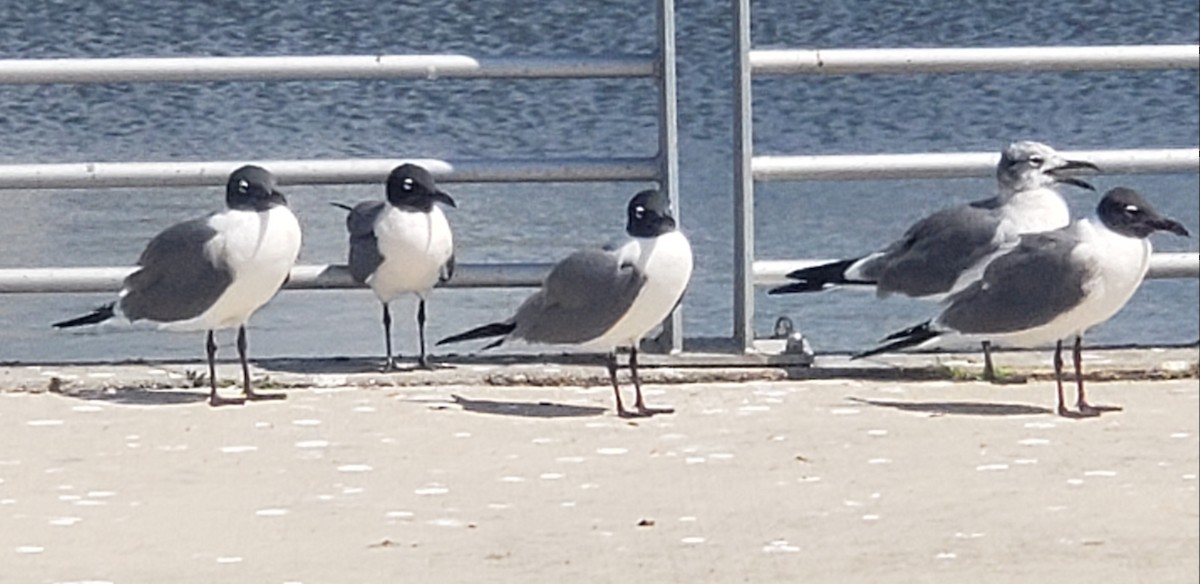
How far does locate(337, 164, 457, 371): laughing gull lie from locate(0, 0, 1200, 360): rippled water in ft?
3.78

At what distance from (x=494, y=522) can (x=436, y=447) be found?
0.78 metres

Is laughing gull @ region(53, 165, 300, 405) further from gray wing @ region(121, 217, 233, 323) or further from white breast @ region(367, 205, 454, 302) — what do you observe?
white breast @ region(367, 205, 454, 302)

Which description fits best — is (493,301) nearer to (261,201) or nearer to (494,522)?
(261,201)

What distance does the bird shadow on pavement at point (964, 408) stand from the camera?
6.10 metres

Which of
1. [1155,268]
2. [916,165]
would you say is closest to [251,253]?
[916,165]

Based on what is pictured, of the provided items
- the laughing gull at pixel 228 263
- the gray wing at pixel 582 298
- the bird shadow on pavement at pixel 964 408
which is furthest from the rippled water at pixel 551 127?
the bird shadow on pavement at pixel 964 408

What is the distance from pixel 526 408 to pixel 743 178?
0.93 meters

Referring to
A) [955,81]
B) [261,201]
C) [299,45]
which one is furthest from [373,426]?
[299,45]

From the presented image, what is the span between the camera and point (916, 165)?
675 centimetres

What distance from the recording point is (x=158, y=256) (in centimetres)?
653

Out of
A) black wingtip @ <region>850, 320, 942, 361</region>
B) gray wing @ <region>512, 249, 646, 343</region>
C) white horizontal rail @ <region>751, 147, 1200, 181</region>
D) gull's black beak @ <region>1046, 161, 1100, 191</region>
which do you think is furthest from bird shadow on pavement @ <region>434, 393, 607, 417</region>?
gull's black beak @ <region>1046, 161, 1100, 191</region>

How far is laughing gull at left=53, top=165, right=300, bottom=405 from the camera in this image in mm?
6375

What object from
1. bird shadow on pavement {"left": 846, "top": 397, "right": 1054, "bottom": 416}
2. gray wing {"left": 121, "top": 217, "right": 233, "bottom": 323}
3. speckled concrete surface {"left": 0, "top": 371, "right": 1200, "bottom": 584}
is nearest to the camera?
speckled concrete surface {"left": 0, "top": 371, "right": 1200, "bottom": 584}

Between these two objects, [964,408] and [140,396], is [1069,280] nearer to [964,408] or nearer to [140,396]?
[964,408]
